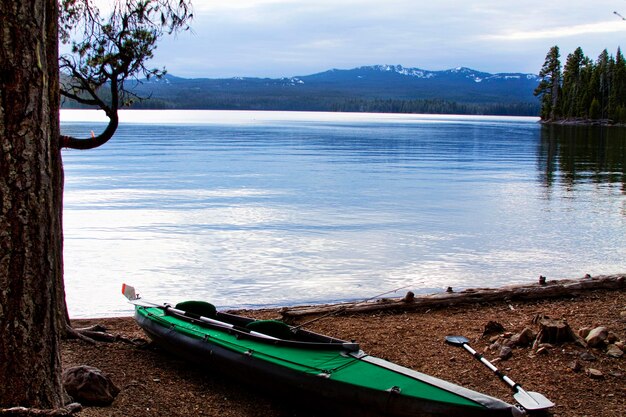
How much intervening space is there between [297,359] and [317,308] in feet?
9.41

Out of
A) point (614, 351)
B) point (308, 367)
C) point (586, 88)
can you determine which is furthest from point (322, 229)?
point (586, 88)

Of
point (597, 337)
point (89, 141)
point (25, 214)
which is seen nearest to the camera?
point (25, 214)

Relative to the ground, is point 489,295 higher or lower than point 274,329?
lower

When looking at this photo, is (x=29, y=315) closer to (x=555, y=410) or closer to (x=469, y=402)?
(x=469, y=402)

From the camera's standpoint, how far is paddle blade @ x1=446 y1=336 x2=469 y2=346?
8.08m

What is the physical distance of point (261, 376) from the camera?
670 cm

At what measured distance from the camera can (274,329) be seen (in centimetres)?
727

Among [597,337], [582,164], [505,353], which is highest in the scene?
[582,164]

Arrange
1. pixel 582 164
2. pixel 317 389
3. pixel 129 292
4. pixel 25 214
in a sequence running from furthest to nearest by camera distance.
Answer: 1. pixel 582 164
2. pixel 129 292
3. pixel 317 389
4. pixel 25 214

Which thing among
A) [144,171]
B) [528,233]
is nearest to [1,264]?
[528,233]

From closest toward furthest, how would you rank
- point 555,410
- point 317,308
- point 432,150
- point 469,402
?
point 469,402 < point 555,410 < point 317,308 < point 432,150

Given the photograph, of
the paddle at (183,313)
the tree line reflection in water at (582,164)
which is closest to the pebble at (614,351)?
the paddle at (183,313)

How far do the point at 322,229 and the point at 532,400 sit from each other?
12.2 m

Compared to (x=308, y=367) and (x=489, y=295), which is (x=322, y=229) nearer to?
(x=489, y=295)
